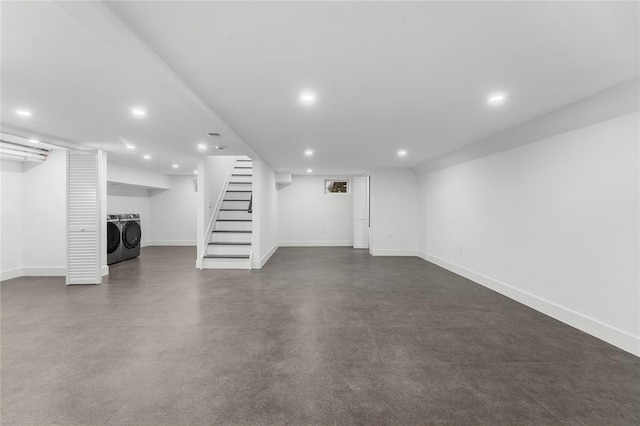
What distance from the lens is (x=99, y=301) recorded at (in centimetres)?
376

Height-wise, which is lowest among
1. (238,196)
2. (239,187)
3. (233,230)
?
(233,230)

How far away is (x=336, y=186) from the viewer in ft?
31.6

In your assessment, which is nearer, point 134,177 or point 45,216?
point 45,216

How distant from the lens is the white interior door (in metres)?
8.98

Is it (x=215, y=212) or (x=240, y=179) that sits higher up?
(x=240, y=179)

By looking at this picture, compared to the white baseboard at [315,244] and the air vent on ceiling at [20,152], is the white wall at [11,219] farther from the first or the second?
the white baseboard at [315,244]

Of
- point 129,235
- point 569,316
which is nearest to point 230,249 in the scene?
point 129,235

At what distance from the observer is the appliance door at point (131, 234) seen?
6.74 meters

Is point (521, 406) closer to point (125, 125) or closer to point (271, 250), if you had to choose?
point (125, 125)

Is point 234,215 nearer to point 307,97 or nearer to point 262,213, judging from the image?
point 262,213

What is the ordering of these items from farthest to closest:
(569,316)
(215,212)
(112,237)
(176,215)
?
(176,215) < (215,212) < (112,237) < (569,316)

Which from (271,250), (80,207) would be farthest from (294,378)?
(271,250)

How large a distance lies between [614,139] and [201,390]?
4288mm

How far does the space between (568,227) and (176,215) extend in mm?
10224
